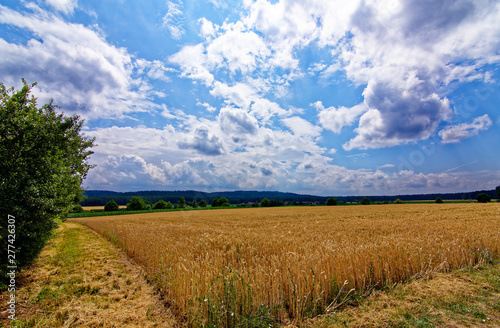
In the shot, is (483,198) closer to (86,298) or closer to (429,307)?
(429,307)

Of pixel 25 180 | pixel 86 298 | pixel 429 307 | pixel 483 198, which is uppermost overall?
pixel 25 180

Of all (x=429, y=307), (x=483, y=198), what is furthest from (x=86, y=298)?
(x=483, y=198)

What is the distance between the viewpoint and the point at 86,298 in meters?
5.54

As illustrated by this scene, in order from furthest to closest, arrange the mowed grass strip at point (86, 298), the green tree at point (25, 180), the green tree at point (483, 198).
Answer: the green tree at point (483, 198), the green tree at point (25, 180), the mowed grass strip at point (86, 298)

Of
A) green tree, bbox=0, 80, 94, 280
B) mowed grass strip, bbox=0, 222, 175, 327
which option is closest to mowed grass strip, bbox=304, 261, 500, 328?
mowed grass strip, bbox=0, 222, 175, 327

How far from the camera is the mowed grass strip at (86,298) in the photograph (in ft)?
14.3

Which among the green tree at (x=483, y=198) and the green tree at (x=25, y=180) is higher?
the green tree at (x=25, y=180)

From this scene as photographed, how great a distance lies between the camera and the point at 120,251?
12.0 meters

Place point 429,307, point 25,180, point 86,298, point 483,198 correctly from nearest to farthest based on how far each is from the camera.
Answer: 1. point 429,307
2. point 86,298
3. point 25,180
4. point 483,198

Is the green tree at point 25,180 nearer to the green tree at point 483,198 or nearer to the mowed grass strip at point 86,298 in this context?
the mowed grass strip at point 86,298

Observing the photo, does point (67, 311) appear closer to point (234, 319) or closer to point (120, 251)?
point (234, 319)

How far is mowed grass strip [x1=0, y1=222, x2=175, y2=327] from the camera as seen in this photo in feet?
14.3

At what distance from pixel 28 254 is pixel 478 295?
12352 millimetres

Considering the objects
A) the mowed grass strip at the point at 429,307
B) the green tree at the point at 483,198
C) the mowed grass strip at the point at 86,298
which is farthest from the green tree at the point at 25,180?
the green tree at the point at 483,198
